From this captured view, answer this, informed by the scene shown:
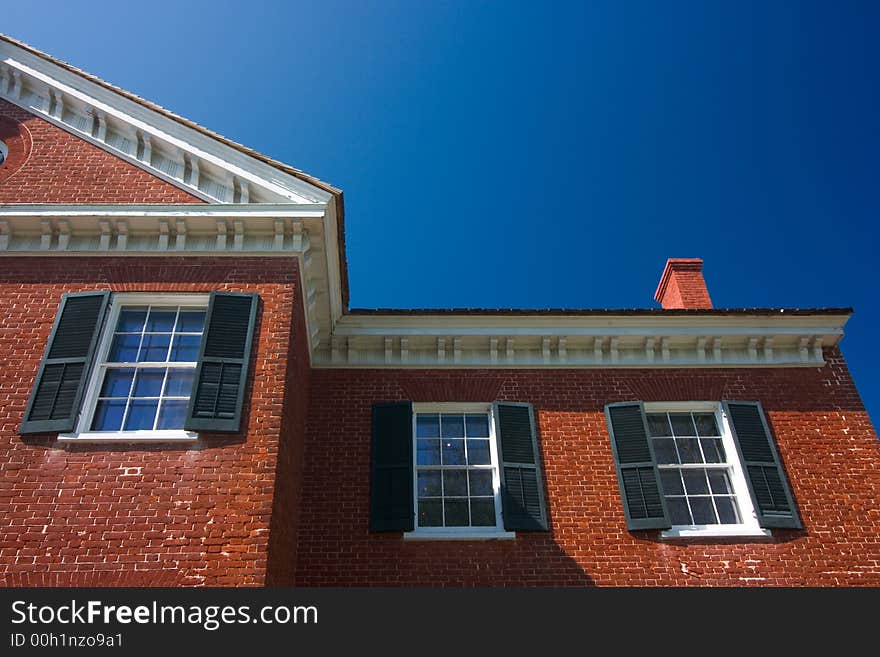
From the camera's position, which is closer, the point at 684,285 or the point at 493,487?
the point at 493,487

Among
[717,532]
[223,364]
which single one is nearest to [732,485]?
[717,532]

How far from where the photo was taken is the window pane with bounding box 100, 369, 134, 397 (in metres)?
8.30

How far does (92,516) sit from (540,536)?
18.2 ft

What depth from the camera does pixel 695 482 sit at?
1020cm

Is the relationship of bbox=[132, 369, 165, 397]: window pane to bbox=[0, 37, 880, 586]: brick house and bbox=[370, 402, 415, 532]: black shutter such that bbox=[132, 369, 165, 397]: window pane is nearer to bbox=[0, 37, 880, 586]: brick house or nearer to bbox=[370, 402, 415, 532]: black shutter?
bbox=[0, 37, 880, 586]: brick house

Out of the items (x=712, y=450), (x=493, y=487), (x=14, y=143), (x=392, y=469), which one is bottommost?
(x=493, y=487)

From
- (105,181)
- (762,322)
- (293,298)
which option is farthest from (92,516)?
(762,322)

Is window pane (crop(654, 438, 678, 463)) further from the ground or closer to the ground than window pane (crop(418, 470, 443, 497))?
further from the ground

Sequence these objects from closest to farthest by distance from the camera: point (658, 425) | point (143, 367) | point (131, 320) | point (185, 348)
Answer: point (143, 367) < point (185, 348) < point (131, 320) < point (658, 425)

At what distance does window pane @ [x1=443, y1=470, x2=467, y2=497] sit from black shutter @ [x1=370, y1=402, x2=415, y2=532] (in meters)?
0.52

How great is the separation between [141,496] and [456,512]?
426 cm

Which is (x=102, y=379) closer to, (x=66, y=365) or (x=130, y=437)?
(x=66, y=365)

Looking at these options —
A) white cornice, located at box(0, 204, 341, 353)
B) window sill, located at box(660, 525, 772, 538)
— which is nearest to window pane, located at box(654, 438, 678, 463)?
window sill, located at box(660, 525, 772, 538)

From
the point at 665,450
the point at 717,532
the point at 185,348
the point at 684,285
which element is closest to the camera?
the point at 185,348
